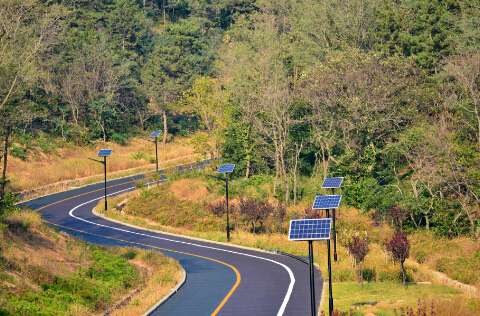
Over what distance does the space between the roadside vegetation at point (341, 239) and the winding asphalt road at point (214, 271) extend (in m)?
1.70

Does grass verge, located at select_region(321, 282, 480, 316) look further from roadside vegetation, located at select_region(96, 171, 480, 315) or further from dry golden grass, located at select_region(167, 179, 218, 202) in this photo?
dry golden grass, located at select_region(167, 179, 218, 202)

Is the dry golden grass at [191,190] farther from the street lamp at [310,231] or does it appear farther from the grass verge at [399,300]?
the street lamp at [310,231]

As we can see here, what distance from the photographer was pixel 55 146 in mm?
60062

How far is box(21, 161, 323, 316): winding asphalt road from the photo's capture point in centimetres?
2055

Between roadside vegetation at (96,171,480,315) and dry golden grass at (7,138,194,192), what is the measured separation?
33.3 feet

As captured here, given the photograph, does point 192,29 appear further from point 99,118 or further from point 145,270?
point 145,270

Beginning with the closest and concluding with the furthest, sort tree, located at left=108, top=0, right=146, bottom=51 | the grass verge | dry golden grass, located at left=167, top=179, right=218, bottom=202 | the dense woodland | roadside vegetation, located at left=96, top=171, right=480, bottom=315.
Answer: the grass verge
roadside vegetation, located at left=96, top=171, right=480, bottom=315
the dense woodland
dry golden grass, located at left=167, top=179, right=218, bottom=202
tree, located at left=108, top=0, right=146, bottom=51

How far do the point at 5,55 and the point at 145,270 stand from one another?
13.5 m

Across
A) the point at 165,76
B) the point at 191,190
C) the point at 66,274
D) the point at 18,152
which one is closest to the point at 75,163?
the point at 18,152

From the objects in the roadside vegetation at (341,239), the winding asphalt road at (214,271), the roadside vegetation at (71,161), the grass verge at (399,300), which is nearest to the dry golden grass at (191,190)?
the roadside vegetation at (341,239)

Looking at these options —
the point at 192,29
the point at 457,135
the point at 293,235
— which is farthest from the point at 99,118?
the point at 293,235

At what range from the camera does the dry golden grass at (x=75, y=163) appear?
51594mm

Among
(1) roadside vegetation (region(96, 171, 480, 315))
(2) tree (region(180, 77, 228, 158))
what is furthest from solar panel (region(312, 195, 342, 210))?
(2) tree (region(180, 77, 228, 158))

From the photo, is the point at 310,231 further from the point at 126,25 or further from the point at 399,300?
the point at 126,25
